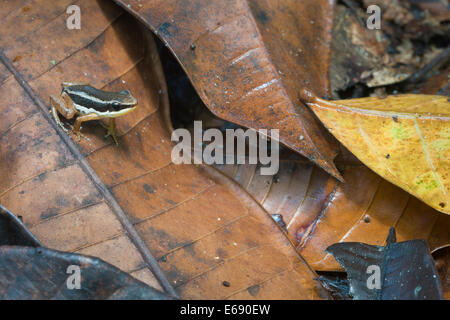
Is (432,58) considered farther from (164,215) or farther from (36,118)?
(36,118)

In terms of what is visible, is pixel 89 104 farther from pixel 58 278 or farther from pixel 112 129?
pixel 58 278

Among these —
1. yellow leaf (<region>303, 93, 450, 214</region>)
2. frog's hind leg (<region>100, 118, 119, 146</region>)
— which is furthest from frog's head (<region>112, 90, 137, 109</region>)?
yellow leaf (<region>303, 93, 450, 214</region>)

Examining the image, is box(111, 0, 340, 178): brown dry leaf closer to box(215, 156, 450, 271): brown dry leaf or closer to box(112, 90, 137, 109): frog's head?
box(215, 156, 450, 271): brown dry leaf

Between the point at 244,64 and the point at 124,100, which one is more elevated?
the point at 124,100

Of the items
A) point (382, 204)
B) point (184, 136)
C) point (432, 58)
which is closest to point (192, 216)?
point (184, 136)

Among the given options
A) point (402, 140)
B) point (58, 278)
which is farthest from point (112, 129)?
point (402, 140)

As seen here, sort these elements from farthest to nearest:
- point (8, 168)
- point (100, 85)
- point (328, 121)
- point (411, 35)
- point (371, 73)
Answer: point (411, 35) < point (371, 73) < point (100, 85) < point (328, 121) < point (8, 168)

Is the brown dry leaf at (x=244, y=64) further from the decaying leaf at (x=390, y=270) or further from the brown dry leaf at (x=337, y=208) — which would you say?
the decaying leaf at (x=390, y=270)

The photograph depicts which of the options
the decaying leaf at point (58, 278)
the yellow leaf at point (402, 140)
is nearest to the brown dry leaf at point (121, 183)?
the decaying leaf at point (58, 278)
